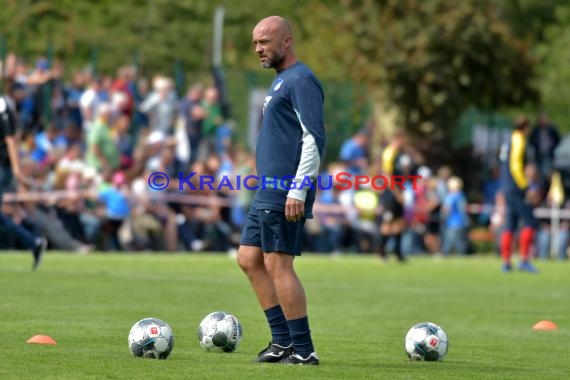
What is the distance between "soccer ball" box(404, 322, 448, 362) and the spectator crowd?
15.3m

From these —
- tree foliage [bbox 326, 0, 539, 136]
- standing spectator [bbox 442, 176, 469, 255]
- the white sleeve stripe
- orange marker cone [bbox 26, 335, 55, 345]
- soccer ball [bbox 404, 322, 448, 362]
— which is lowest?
standing spectator [bbox 442, 176, 469, 255]

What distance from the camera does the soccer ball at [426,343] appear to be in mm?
10523

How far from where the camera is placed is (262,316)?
14.3 metres

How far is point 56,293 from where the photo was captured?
15.8 metres

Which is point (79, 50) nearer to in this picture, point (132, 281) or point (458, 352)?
point (132, 281)

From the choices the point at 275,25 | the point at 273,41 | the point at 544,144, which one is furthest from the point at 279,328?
the point at 544,144

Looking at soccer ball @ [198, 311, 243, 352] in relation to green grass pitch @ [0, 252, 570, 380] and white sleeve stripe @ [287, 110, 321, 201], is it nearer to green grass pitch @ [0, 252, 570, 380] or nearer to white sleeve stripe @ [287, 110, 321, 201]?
green grass pitch @ [0, 252, 570, 380]

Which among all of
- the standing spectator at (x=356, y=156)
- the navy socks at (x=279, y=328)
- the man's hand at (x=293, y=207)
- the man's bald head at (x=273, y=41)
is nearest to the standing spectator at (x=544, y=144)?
the standing spectator at (x=356, y=156)

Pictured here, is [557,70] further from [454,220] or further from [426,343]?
[426,343]

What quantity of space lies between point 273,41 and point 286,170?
891mm

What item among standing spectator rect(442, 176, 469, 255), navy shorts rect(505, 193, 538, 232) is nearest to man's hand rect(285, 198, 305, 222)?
navy shorts rect(505, 193, 538, 232)

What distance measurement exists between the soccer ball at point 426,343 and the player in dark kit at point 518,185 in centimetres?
1408

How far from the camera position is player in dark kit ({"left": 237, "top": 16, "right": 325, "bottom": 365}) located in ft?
32.4

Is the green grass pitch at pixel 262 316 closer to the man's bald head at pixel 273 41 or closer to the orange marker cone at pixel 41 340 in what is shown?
Result: the orange marker cone at pixel 41 340
